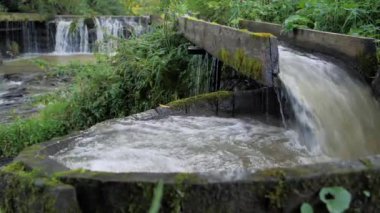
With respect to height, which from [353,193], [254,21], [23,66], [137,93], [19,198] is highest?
[254,21]

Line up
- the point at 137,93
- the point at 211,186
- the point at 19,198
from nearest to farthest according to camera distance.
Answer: the point at 211,186, the point at 19,198, the point at 137,93

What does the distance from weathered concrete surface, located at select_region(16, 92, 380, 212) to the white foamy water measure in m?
0.49

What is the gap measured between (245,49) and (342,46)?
54.1 inches

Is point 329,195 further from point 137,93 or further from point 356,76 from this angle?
point 137,93

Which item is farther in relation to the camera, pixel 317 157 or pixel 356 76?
pixel 356 76

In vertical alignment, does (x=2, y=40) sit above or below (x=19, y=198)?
below

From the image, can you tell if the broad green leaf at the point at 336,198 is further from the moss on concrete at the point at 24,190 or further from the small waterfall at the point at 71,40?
the small waterfall at the point at 71,40

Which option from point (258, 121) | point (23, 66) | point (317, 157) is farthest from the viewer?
point (23, 66)

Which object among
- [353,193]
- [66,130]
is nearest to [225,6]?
[66,130]

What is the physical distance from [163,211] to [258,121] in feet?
7.48

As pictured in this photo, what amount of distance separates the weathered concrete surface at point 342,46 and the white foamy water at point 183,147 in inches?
49.9

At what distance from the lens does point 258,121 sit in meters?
4.11

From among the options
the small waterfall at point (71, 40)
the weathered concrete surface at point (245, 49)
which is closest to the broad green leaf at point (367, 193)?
the weathered concrete surface at point (245, 49)

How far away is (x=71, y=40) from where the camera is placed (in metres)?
20.6
